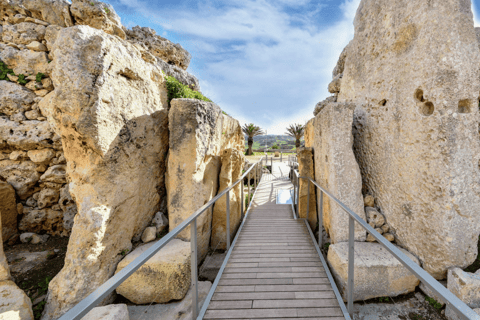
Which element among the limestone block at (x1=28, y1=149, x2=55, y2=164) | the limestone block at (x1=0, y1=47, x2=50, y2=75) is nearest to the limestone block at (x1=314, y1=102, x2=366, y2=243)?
the limestone block at (x1=28, y1=149, x2=55, y2=164)

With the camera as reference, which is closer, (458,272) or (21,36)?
(458,272)

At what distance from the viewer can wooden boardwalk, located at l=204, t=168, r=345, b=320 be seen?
2.41 m

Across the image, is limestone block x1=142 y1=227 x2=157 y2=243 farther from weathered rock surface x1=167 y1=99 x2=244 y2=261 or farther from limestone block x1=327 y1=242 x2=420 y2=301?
limestone block x1=327 y1=242 x2=420 y2=301

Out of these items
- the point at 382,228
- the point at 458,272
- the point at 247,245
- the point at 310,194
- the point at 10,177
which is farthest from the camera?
the point at 310,194

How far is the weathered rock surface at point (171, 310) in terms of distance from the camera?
292 centimetres

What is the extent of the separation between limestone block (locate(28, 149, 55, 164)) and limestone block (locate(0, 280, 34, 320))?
316 cm

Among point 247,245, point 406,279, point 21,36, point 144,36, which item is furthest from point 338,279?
point 144,36

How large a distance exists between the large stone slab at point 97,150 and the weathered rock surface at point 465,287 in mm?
4902

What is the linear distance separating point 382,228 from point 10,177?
863 cm

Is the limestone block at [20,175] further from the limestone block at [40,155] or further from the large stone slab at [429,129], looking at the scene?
the large stone slab at [429,129]

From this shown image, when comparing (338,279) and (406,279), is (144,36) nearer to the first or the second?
(338,279)

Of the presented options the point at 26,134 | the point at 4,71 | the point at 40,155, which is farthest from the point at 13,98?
the point at 40,155

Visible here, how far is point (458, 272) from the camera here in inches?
106

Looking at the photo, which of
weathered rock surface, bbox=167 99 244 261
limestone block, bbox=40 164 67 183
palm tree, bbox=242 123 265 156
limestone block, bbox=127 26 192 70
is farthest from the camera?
palm tree, bbox=242 123 265 156
